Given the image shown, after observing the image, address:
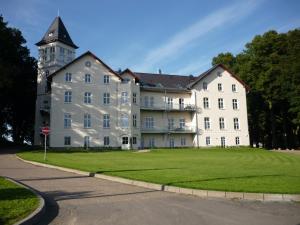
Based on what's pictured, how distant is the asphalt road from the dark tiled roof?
41.3 meters

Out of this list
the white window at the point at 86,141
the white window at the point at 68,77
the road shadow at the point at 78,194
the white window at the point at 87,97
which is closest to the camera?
the road shadow at the point at 78,194

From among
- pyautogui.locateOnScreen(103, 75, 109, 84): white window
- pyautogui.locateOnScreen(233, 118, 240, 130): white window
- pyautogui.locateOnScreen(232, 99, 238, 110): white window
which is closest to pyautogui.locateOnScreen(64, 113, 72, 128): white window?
pyautogui.locateOnScreen(103, 75, 109, 84): white window

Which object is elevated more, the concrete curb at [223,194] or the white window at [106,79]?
the white window at [106,79]

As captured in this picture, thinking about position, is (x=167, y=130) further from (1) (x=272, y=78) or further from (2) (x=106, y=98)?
(1) (x=272, y=78)

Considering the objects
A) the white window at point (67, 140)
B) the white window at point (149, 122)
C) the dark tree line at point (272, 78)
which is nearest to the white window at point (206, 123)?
the white window at point (149, 122)

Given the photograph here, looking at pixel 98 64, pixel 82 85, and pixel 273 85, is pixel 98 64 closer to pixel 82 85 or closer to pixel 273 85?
pixel 82 85

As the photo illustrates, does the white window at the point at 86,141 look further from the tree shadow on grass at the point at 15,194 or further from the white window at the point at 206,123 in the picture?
the tree shadow on grass at the point at 15,194

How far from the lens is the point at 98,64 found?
Result: 48.3 m

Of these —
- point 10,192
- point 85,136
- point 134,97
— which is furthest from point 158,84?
point 10,192

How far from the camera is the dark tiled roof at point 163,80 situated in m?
53.5

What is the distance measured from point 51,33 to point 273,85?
35775mm

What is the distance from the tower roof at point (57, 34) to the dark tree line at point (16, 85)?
12.1ft

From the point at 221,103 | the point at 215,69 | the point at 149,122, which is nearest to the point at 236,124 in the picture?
the point at 221,103

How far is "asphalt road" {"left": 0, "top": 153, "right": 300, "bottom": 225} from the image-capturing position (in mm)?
7895
